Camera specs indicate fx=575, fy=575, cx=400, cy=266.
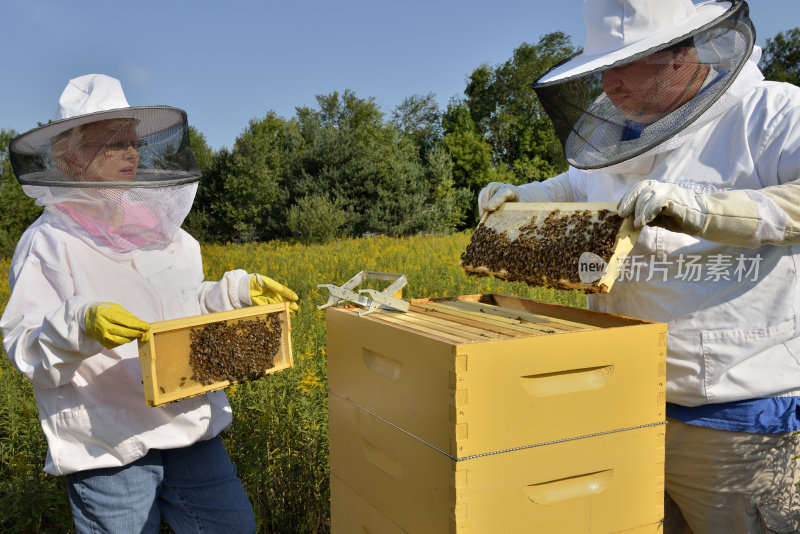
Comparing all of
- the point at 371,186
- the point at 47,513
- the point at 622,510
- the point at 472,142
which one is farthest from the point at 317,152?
the point at 622,510

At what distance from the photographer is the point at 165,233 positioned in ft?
8.38

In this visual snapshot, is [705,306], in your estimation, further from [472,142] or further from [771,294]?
[472,142]

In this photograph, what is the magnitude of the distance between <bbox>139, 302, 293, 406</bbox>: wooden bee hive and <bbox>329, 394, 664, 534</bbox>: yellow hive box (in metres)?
0.80

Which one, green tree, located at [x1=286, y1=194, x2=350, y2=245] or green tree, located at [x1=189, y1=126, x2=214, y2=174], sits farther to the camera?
green tree, located at [x1=189, y1=126, x2=214, y2=174]

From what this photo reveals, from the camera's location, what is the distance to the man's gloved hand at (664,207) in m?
1.77

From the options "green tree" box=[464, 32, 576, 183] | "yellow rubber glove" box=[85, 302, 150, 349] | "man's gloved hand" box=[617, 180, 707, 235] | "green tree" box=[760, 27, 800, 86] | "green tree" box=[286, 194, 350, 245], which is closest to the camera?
"man's gloved hand" box=[617, 180, 707, 235]

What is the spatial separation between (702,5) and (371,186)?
78.3 ft

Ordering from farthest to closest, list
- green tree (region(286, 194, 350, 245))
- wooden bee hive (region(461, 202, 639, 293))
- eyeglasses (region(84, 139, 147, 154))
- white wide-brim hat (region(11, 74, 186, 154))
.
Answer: green tree (region(286, 194, 350, 245)), eyeglasses (region(84, 139, 147, 154)), white wide-brim hat (region(11, 74, 186, 154)), wooden bee hive (region(461, 202, 639, 293))

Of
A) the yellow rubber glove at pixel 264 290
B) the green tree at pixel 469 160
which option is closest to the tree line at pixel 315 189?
the green tree at pixel 469 160

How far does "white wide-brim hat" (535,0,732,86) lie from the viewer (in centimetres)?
212

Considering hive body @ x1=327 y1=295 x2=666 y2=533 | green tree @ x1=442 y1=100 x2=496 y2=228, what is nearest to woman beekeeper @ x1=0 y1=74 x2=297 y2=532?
hive body @ x1=327 y1=295 x2=666 y2=533

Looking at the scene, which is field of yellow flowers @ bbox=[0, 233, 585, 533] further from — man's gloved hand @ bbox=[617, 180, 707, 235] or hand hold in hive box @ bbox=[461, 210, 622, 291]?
man's gloved hand @ bbox=[617, 180, 707, 235]

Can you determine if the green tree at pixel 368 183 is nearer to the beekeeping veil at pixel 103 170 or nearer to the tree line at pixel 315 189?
the tree line at pixel 315 189

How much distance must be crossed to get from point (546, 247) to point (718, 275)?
1.98 feet
